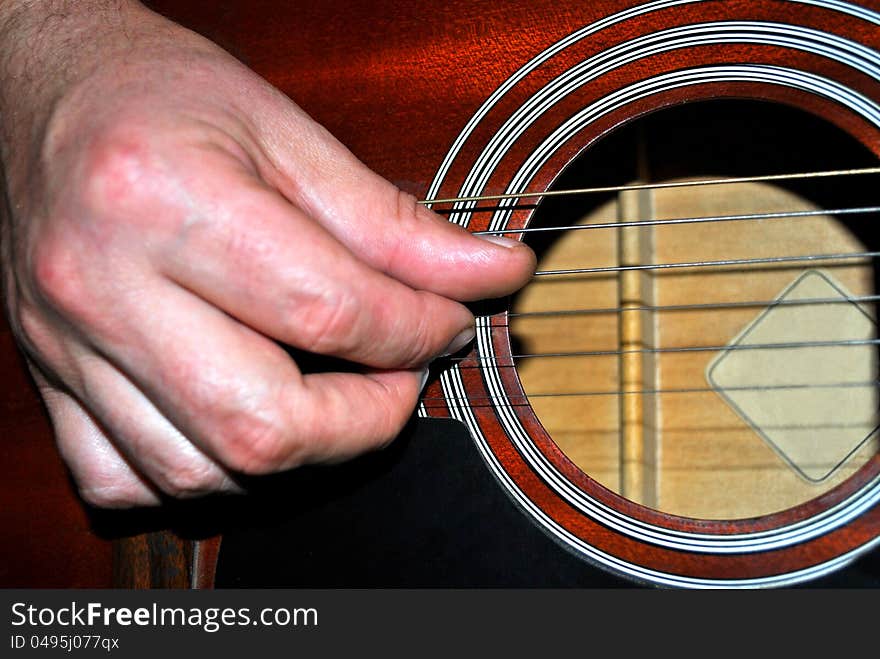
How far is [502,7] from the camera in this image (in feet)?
2.87

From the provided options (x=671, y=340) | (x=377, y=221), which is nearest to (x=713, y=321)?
(x=671, y=340)

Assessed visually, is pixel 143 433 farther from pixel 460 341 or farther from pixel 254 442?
pixel 460 341

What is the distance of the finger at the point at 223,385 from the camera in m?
0.63

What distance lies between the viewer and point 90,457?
797 millimetres

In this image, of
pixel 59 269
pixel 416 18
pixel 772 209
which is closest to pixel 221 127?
pixel 59 269

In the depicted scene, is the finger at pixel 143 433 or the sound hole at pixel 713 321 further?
the sound hole at pixel 713 321

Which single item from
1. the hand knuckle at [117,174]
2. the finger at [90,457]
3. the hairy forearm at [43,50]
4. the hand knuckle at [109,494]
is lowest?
the hand knuckle at [109,494]

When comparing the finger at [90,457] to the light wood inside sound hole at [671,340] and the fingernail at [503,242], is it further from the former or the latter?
the light wood inside sound hole at [671,340]

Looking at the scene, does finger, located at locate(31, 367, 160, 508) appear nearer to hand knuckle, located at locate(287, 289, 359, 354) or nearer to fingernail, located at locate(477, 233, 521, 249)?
hand knuckle, located at locate(287, 289, 359, 354)

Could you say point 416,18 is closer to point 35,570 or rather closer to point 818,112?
point 818,112

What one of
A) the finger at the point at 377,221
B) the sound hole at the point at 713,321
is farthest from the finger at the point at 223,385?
the sound hole at the point at 713,321

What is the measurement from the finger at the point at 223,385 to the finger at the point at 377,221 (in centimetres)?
13

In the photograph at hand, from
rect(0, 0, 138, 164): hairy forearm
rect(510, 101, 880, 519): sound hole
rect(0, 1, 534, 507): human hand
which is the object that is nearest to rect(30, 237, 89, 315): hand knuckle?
rect(0, 1, 534, 507): human hand

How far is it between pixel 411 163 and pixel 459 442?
0.29m
